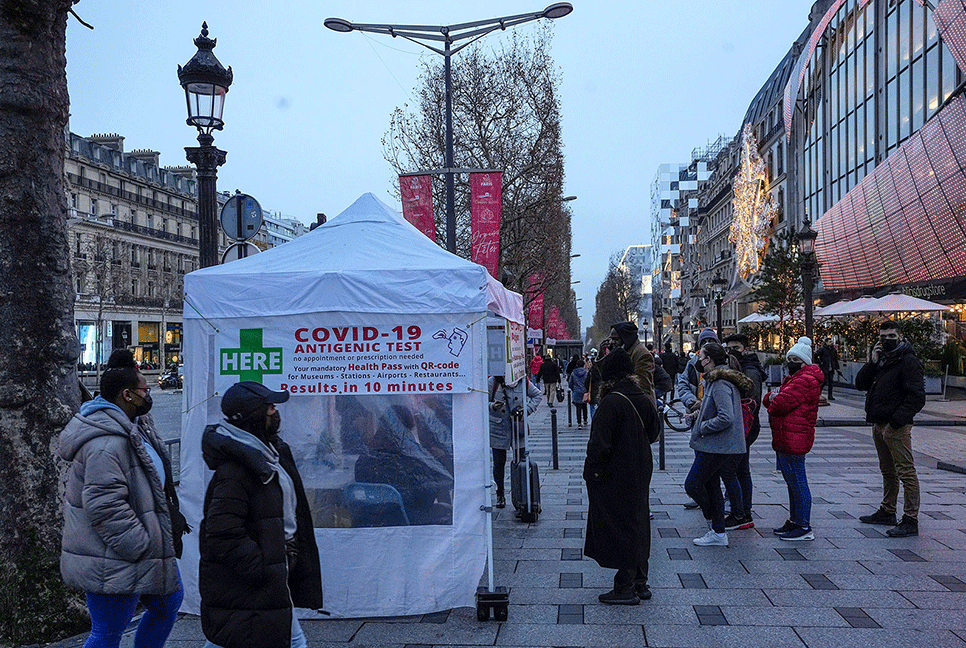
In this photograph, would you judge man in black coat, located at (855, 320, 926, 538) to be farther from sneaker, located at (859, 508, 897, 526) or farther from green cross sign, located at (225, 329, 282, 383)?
green cross sign, located at (225, 329, 282, 383)

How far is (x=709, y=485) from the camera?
291 inches

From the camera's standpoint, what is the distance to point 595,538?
5930mm

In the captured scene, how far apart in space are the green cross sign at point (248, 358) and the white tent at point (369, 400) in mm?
10

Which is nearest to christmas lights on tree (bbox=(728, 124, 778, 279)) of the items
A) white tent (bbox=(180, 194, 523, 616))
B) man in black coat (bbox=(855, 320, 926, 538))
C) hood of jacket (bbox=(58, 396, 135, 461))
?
man in black coat (bbox=(855, 320, 926, 538))

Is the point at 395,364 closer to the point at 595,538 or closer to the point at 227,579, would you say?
the point at 595,538

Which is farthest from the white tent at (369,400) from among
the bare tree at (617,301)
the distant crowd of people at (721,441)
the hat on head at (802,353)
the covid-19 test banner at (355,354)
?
the bare tree at (617,301)

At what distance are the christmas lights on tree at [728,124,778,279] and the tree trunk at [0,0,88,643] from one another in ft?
171

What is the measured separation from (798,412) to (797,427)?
0.45 feet

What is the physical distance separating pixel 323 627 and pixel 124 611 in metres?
1.76

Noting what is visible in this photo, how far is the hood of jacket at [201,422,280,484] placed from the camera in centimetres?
356

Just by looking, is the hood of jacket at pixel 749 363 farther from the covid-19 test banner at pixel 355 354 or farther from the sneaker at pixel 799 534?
the covid-19 test banner at pixel 355 354

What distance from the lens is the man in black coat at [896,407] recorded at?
7.42 m

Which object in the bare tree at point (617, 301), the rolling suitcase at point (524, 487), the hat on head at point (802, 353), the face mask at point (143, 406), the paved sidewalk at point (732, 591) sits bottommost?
the paved sidewalk at point (732, 591)

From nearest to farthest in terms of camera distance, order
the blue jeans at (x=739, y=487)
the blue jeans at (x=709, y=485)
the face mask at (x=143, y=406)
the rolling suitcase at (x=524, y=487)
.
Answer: the face mask at (x=143, y=406) → the blue jeans at (x=709, y=485) → the blue jeans at (x=739, y=487) → the rolling suitcase at (x=524, y=487)
